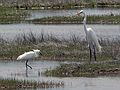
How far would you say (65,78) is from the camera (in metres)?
18.1

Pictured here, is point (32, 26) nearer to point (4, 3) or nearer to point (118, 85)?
point (4, 3)

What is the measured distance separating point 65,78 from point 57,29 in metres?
17.1

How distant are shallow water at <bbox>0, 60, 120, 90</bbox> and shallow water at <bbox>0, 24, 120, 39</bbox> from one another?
10463mm

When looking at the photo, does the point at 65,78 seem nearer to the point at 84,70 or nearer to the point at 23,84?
the point at 84,70

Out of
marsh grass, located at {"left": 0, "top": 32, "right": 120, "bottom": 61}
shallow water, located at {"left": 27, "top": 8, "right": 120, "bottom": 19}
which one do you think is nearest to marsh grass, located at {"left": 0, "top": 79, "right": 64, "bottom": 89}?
marsh grass, located at {"left": 0, "top": 32, "right": 120, "bottom": 61}

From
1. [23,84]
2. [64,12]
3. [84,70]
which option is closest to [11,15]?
[64,12]

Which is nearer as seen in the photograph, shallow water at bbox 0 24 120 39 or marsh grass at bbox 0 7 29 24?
shallow water at bbox 0 24 120 39

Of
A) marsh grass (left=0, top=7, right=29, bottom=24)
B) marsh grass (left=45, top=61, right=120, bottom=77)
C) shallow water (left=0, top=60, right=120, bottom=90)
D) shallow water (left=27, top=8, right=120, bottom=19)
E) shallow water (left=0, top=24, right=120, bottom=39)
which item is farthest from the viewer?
shallow water (left=27, top=8, right=120, bottom=19)

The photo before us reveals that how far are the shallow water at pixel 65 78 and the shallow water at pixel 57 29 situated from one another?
10463mm

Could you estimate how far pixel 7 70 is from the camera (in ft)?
65.7

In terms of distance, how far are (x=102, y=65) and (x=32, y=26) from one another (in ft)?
61.5

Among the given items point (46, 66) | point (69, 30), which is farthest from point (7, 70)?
point (69, 30)

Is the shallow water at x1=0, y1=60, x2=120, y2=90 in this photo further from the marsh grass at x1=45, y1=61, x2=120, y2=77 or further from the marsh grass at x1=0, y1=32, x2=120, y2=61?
the marsh grass at x1=0, y1=32, x2=120, y2=61

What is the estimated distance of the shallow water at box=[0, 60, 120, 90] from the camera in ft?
54.9
